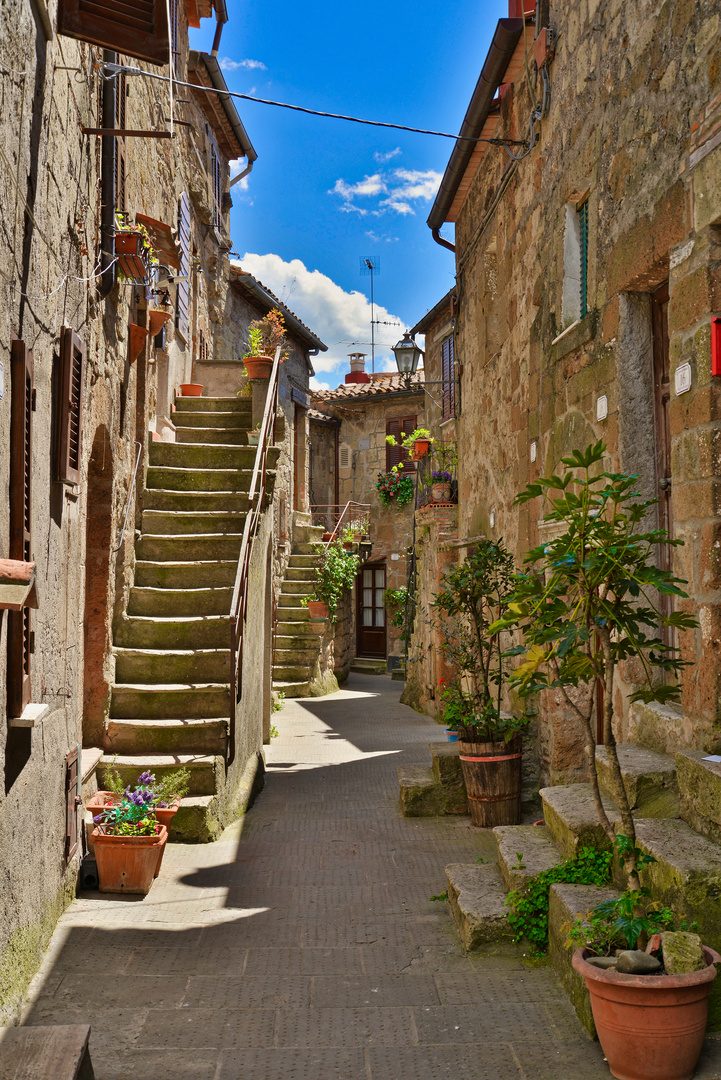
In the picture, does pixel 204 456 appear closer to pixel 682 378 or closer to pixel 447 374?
pixel 682 378

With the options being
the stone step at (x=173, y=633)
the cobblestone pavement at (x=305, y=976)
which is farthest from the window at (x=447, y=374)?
the cobblestone pavement at (x=305, y=976)

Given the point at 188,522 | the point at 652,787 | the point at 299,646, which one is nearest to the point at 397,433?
the point at 299,646

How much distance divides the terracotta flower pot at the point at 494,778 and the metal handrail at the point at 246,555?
157 cm

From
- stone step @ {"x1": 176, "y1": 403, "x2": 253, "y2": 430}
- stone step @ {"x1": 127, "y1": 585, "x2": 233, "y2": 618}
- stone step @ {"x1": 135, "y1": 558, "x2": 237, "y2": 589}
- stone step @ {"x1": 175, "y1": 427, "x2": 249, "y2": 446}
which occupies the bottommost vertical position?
stone step @ {"x1": 127, "y1": 585, "x2": 233, "y2": 618}

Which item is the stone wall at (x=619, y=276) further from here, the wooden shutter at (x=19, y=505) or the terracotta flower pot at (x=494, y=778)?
the wooden shutter at (x=19, y=505)

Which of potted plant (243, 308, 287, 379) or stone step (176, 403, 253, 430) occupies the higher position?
potted plant (243, 308, 287, 379)

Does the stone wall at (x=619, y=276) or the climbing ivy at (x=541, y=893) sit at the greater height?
the stone wall at (x=619, y=276)

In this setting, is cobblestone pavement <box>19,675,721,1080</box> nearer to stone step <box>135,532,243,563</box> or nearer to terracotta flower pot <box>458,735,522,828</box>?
terracotta flower pot <box>458,735,522,828</box>

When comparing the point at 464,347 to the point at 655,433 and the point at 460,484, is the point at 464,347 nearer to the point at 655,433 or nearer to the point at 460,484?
the point at 460,484

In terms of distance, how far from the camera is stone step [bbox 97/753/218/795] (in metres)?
5.30

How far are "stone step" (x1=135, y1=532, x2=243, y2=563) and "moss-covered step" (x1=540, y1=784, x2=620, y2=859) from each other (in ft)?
11.9

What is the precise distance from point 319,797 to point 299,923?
2.67m

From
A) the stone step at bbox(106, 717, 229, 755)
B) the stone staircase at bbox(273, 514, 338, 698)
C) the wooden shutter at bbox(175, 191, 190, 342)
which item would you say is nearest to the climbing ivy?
the stone step at bbox(106, 717, 229, 755)

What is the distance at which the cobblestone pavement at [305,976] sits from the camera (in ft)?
9.51
